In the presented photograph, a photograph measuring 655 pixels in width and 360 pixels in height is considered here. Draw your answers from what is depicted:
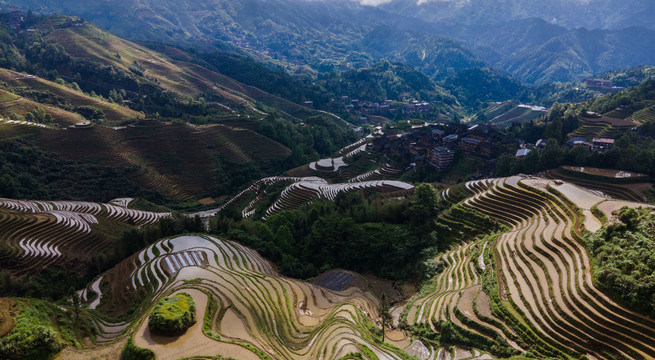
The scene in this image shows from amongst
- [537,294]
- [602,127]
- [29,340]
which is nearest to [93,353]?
[29,340]

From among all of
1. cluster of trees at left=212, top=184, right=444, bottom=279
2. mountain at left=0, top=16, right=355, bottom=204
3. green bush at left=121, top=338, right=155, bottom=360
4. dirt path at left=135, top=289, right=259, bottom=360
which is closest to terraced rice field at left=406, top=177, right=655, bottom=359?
cluster of trees at left=212, top=184, right=444, bottom=279

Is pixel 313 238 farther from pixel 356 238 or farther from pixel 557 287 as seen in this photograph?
pixel 557 287

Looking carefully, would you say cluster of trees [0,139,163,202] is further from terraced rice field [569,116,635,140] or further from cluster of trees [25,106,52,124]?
terraced rice field [569,116,635,140]

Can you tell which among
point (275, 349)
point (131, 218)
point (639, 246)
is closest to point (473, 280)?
point (639, 246)

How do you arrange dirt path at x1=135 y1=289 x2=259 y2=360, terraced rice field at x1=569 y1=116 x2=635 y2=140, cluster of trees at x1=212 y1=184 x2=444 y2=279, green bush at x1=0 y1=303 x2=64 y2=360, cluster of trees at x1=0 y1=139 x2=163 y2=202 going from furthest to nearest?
1. terraced rice field at x1=569 y1=116 x2=635 y2=140
2. cluster of trees at x1=0 y1=139 x2=163 y2=202
3. cluster of trees at x1=212 y1=184 x2=444 y2=279
4. dirt path at x1=135 y1=289 x2=259 y2=360
5. green bush at x1=0 y1=303 x2=64 y2=360

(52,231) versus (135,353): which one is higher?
(135,353)
